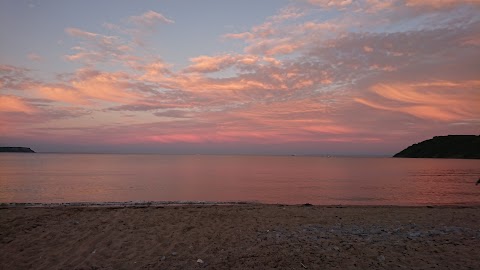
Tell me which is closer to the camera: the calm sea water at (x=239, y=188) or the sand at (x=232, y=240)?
the sand at (x=232, y=240)

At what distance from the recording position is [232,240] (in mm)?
12148

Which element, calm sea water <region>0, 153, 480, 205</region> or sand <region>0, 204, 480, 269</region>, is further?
calm sea water <region>0, 153, 480, 205</region>

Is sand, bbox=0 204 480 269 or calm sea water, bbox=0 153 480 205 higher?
sand, bbox=0 204 480 269

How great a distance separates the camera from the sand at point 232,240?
390 inches

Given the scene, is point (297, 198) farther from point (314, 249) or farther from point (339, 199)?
point (314, 249)

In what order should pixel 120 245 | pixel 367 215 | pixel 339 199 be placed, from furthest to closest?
1. pixel 339 199
2. pixel 367 215
3. pixel 120 245

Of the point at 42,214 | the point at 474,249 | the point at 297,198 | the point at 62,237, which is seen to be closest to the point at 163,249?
the point at 62,237

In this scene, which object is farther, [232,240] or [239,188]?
[239,188]

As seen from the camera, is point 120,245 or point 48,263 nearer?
point 48,263

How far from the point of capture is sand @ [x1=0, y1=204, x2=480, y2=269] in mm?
9898

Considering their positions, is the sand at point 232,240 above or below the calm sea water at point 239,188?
above

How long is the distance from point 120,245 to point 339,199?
70.6 feet

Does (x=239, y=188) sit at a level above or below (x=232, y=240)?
below

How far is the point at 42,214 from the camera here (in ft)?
52.4
